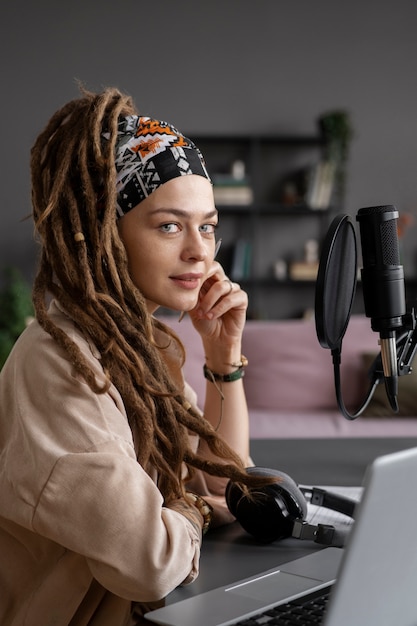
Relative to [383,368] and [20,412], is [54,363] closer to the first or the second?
[20,412]

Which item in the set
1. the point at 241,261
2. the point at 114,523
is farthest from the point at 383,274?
the point at 241,261

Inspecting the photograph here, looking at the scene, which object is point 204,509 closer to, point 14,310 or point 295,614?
point 295,614

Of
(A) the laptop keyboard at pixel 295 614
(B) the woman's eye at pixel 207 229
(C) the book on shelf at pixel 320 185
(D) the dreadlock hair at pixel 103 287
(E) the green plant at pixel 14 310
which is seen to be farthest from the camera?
(C) the book on shelf at pixel 320 185

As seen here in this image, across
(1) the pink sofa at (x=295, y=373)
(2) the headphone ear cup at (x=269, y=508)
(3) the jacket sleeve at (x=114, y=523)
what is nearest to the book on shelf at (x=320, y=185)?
(1) the pink sofa at (x=295, y=373)

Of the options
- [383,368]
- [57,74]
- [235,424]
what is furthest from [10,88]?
[383,368]

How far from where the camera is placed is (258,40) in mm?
5684

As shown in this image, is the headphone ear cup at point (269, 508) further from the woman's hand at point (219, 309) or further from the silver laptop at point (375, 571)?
the woman's hand at point (219, 309)

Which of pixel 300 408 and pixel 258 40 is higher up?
pixel 258 40

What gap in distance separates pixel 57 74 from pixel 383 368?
4991 millimetres

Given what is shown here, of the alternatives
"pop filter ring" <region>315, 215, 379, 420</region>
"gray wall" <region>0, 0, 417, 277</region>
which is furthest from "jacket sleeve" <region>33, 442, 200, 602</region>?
"gray wall" <region>0, 0, 417, 277</region>

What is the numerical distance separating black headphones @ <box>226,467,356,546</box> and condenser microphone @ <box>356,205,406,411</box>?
260 mm

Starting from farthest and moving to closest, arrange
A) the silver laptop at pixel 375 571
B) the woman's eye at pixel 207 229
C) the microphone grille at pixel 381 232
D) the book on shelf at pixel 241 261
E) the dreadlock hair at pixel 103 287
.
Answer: the book on shelf at pixel 241 261 → the woman's eye at pixel 207 229 → the dreadlock hair at pixel 103 287 → the microphone grille at pixel 381 232 → the silver laptop at pixel 375 571

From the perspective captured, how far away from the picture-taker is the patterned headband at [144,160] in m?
1.19

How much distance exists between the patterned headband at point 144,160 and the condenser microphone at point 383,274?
32 cm
